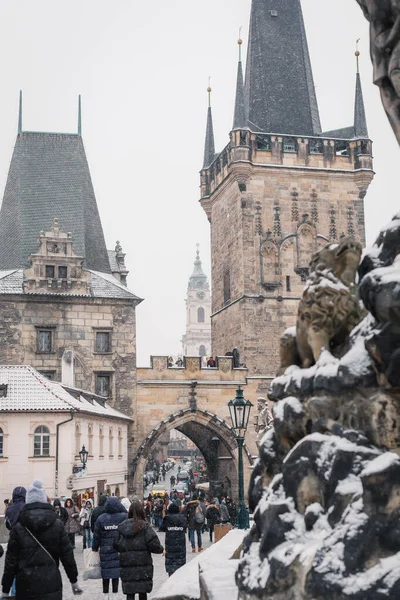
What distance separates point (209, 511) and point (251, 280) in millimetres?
17840

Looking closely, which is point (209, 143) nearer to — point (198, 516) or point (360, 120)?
point (360, 120)

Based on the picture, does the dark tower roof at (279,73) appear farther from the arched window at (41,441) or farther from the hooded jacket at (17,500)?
the hooded jacket at (17,500)

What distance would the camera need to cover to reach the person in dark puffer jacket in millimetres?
7762

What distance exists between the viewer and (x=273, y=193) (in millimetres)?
38594

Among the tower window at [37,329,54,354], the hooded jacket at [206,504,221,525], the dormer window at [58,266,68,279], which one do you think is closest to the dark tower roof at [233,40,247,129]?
the dormer window at [58,266,68,279]

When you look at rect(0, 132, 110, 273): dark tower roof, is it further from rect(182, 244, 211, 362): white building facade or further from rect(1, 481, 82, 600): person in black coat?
rect(182, 244, 211, 362): white building facade

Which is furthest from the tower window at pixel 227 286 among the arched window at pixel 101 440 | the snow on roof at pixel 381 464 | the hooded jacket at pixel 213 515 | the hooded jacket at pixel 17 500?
the snow on roof at pixel 381 464

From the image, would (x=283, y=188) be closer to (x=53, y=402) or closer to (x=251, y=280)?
(x=251, y=280)

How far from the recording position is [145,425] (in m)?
34.0

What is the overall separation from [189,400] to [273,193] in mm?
9571

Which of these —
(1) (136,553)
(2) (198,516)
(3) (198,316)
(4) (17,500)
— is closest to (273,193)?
(2) (198,516)

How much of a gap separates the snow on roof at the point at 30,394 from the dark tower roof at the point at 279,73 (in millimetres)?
19262

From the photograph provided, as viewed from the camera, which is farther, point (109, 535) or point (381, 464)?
point (109, 535)

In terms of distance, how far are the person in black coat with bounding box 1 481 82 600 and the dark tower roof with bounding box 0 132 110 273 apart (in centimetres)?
3017
